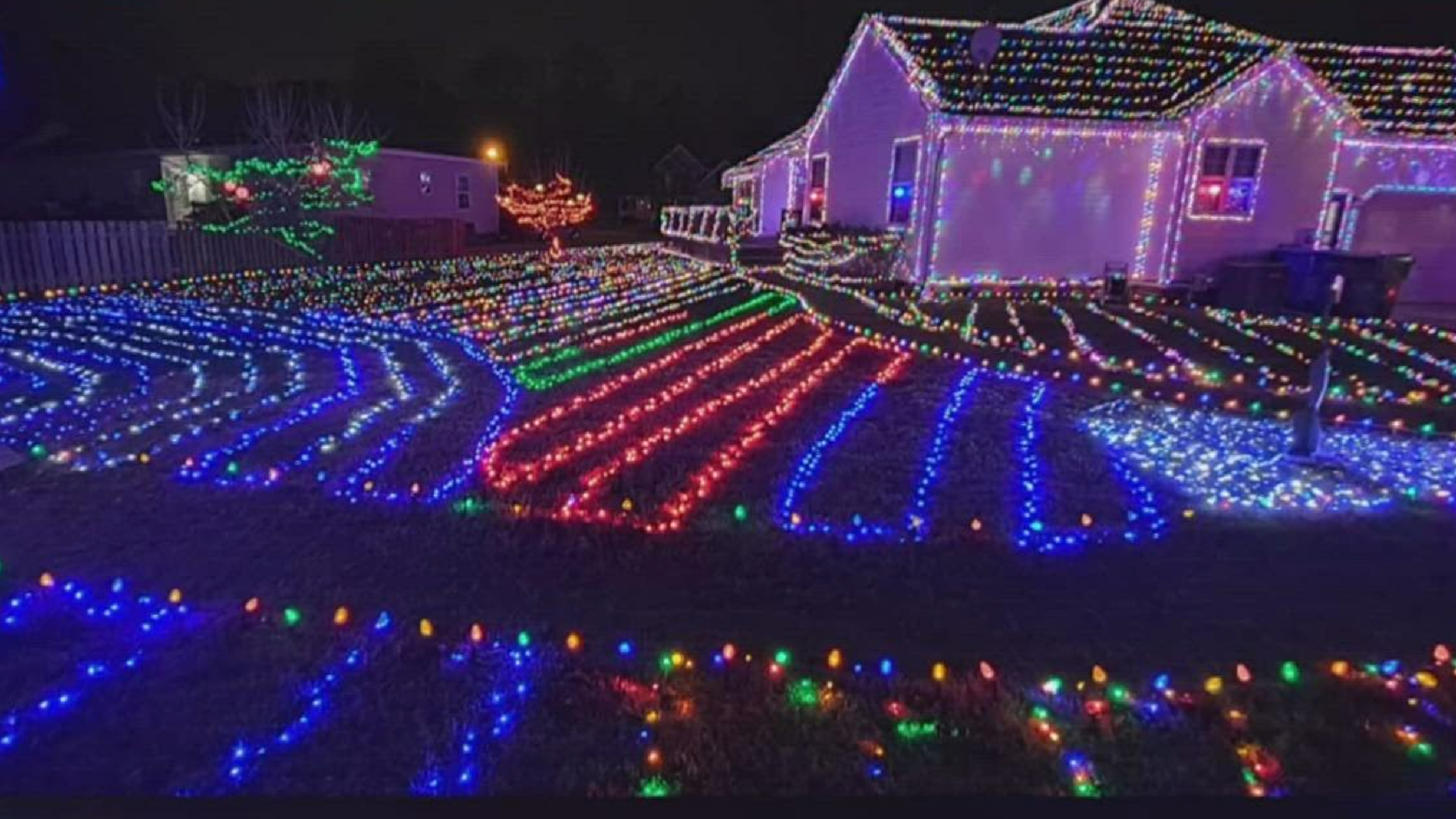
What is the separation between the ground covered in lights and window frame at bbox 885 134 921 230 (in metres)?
6.87

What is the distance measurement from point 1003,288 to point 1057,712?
1194 centimetres

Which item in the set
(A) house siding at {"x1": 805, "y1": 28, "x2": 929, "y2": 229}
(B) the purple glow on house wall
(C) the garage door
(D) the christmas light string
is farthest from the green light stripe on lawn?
(B) the purple glow on house wall

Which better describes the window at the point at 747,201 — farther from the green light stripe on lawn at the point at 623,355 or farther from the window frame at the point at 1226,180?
the window frame at the point at 1226,180

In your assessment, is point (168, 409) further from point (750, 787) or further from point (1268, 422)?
point (1268, 422)

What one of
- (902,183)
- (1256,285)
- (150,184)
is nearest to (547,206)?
(150,184)

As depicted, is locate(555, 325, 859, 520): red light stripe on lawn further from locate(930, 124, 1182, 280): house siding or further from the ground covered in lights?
locate(930, 124, 1182, 280): house siding

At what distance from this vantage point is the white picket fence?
44.4ft

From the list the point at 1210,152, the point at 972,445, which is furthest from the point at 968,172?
the point at 972,445

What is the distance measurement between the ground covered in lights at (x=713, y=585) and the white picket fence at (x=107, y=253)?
807 cm

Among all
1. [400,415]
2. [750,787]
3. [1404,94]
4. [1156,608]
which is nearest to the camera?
[750,787]

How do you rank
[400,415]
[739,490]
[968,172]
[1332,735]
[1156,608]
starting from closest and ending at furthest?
[1332,735] < [1156,608] < [739,490] < [400,415] < [968,172]

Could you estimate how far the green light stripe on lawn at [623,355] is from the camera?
7.86 metres

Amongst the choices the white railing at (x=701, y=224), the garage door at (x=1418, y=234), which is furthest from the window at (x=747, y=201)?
the garage door at (x=1418, y=234)

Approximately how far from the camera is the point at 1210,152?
13.6 meters
